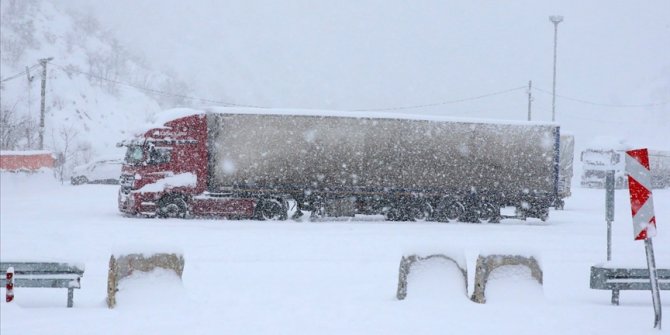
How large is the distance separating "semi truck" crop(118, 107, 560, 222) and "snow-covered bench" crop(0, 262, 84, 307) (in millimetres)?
12891

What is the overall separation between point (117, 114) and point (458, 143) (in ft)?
215

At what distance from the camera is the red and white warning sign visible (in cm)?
843

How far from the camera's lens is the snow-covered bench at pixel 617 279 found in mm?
9773

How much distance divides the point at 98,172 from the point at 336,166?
24046 mm

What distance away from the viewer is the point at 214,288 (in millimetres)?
10523

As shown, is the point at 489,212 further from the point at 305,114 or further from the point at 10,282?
the point at 10,282

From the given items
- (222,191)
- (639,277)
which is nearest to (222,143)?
(222,191)

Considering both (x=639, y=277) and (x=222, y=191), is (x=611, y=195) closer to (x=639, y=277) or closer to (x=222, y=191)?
(x=639, y=277)

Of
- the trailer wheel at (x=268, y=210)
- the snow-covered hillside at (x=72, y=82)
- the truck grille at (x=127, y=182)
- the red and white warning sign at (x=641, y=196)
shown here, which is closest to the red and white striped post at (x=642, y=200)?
the red and white warning sign at (x=641, y=196)

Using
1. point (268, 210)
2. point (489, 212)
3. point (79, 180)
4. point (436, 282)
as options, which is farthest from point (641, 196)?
point (79, 180)

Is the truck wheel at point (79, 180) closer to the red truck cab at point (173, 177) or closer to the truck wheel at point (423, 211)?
the red truck cab at point (173, 177)

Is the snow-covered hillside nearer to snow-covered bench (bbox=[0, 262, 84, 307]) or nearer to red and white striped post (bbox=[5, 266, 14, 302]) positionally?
snow-covered bench (bbox=[0, 262, 84, 307])

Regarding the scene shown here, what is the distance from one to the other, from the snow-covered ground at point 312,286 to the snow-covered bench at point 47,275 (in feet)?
0.66

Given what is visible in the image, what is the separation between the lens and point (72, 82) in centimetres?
8044
